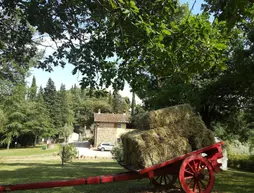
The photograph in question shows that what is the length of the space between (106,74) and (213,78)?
11.0m

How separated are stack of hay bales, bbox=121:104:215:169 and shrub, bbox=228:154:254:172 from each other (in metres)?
16.0

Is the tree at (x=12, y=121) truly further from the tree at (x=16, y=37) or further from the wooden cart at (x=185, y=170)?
the wooden cart at (x=185, y=170)

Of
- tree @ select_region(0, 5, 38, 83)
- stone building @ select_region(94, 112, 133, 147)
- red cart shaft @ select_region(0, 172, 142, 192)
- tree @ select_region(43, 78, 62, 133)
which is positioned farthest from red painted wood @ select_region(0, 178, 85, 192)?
tree @ select_region(43, 78, 62, 133)

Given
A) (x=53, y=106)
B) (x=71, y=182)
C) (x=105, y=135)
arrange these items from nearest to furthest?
(x=71, y=182) < (x=105, y=135) < (x=53, y=106)

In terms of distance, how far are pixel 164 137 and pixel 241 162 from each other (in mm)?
17476

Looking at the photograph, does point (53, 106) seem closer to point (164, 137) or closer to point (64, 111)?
point (64, 111)

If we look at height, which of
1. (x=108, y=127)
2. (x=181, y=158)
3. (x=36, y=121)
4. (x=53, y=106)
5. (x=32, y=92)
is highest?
(x=32, y=92)

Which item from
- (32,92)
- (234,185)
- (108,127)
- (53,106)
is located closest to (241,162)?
(234,185)

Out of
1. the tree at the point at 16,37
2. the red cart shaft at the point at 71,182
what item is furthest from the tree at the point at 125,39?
the red cart shaft at the point at 71,182

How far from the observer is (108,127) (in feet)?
174

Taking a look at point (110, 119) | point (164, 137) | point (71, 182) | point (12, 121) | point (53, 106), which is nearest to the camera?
point (71, 182)

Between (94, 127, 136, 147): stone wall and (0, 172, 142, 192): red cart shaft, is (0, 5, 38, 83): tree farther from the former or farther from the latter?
(94, 127, 136, 147): stone wall

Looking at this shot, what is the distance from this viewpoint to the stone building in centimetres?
5231

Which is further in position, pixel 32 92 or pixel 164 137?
pixel 32 92
